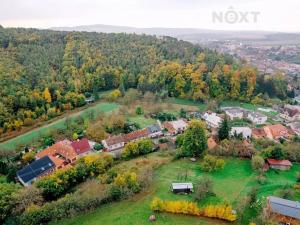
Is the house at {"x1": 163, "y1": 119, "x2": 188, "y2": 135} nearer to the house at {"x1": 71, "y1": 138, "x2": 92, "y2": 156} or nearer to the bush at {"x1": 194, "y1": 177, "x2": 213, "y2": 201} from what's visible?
the house at {"x1": 71, "y1": 138, "x2": 92, "y2": 156}

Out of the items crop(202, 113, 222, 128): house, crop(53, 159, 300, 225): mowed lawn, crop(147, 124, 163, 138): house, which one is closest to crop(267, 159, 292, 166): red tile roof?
crop(53, 159, 300, 225): mowed lawn

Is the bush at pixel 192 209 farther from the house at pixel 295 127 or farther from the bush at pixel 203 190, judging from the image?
the house at pixel 295 127

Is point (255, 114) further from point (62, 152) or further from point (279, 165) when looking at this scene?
point (62, 152)

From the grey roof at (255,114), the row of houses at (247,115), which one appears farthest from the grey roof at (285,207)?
the grey roof at (255,114)

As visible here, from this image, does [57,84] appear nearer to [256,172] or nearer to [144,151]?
[144,151]

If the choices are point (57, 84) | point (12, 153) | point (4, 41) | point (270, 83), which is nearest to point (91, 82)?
point (57, 84)

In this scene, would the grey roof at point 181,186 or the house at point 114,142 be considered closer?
the grey roof at point 181,186
